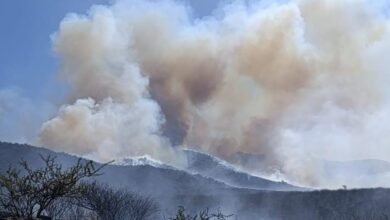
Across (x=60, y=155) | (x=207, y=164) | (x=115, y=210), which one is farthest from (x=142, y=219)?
(x=207, y=164)

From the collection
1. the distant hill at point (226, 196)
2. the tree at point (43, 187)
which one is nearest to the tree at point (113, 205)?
the distant hill at point (226, 196)

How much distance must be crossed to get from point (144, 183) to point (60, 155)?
19.7 meters

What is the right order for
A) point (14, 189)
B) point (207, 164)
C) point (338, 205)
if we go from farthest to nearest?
point (207, 164) < point (338, 205) < point (14, 189)

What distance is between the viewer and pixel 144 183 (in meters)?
120

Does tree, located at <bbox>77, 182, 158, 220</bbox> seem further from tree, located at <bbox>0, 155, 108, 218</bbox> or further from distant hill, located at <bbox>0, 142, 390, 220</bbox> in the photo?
tree, located at <bbox>0, 155, 108, 218</bbox>

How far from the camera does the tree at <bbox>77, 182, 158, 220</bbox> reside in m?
63.1

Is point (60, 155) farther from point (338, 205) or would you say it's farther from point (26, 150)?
point (338, 205)

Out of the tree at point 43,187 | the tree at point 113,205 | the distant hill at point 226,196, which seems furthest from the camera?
the distant hill at point 226,196

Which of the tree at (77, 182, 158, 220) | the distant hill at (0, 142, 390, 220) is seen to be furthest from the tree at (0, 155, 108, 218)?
the distant hill at (0, 142, 390, 220)

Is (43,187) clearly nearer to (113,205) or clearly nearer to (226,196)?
(113,205)

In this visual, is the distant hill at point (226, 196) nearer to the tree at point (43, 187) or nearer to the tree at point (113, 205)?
the tree at point (113, 205)

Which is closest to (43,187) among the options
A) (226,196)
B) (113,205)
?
(113,205)

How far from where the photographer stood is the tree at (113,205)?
63.1 meters

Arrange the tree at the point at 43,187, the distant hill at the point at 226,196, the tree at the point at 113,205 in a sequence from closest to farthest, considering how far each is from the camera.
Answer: the tree at the point at 43,187 < the tree at the point at 113,205 < the distant hill at the point at 226,196
